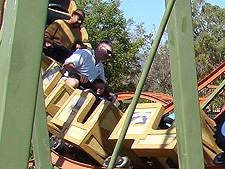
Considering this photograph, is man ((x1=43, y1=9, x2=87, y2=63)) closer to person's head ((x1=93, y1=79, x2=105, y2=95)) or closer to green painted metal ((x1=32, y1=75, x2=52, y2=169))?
person's head ((x1=93, y1=79, x2=105, y2=95))

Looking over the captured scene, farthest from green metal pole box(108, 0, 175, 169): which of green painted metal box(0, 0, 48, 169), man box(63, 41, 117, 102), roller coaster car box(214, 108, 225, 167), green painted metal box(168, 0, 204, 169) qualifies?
man box(63, 41, 117, 102)

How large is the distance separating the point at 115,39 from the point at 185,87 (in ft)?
35.0

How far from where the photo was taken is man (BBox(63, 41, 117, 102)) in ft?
9.55

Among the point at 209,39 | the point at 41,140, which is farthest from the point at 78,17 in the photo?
the point at 209,39

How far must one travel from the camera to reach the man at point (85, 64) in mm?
2912

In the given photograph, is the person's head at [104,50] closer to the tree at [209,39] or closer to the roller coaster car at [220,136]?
the roller coaster car at [220,136]

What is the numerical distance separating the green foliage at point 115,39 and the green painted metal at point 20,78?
10.3 m

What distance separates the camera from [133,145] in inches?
72.2

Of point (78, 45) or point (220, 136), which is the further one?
point (78, 45)

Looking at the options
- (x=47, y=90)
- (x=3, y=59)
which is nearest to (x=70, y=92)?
(x=47, y=90)

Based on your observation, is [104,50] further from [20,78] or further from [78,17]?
[20,78]

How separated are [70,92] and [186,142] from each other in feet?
5.14

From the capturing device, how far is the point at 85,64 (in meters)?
3.20

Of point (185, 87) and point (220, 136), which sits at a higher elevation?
point (185, 87)
